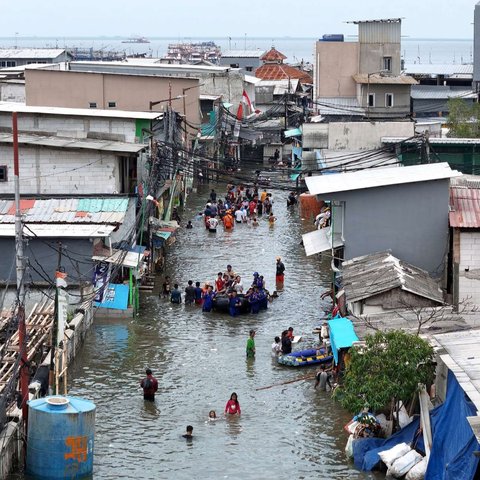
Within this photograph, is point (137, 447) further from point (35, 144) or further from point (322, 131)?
point (322, 131)

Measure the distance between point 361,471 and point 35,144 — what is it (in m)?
17.5

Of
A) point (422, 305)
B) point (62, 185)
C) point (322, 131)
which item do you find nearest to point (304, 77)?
point (322, 131)

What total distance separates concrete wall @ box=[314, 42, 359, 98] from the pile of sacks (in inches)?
1833

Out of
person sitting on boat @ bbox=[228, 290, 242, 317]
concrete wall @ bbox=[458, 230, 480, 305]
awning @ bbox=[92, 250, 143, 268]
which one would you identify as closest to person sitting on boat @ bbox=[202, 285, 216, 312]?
person sitting on boat @ bbox=[228, 290, 242, 317]

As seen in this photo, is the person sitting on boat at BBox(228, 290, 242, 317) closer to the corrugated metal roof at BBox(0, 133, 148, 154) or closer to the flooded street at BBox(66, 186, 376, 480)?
the flooded street at BBox(66, 186, 376, 480)

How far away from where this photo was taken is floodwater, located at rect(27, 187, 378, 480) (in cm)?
2283

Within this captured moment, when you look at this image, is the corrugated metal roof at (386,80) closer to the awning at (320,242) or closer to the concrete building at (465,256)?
the awning at (320,242)

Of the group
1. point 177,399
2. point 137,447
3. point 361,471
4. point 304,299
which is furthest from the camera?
point 304,299

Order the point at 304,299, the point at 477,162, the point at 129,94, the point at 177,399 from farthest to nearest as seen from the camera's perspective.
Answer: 1. the point at 129,94
2. the point at 477,162
3. the point at 304,299
4. the point at 177,399

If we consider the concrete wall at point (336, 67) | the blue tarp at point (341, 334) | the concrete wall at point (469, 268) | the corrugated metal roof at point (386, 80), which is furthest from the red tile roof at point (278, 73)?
the blue tarp at point (341, 334)

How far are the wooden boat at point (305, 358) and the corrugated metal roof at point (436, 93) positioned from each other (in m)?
40.1

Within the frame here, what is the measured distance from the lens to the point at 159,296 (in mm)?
36438

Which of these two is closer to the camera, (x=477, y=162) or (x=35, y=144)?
(x=35, y=144)

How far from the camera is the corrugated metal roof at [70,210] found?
1334 inches
